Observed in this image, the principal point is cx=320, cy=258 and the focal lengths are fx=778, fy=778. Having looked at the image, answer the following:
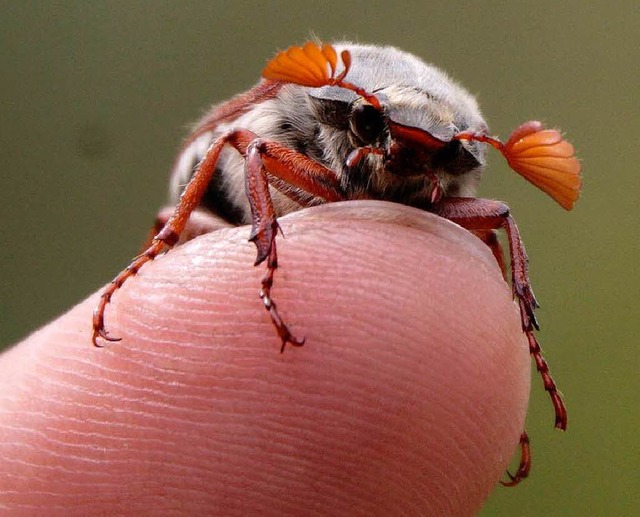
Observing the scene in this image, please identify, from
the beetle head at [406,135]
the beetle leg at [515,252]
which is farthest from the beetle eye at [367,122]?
the beetle leg at [515,252]

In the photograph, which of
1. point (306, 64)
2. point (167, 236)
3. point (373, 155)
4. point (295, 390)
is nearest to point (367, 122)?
point (373, 155)

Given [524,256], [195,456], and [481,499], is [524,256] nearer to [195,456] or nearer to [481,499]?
[481,499]

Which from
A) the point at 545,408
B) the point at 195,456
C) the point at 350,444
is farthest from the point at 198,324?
the point at 545,408

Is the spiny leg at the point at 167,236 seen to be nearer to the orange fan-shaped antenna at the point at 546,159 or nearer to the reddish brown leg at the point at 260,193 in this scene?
the reddish brown leg at the point at 260,193

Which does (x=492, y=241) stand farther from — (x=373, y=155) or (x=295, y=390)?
(x=295, y=390)

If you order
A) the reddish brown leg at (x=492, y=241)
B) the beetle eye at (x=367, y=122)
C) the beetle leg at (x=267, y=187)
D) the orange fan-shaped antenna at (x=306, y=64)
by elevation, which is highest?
the orange fan-shaped antenna at (x=306, y=64)

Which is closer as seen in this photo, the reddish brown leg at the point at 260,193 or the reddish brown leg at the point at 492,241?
the reddish brown leg at the point at 260,193

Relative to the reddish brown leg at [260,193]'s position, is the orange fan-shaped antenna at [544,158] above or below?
above

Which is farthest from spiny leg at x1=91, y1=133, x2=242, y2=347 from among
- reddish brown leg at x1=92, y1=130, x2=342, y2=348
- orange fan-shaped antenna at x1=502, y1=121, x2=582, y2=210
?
orange fan-shaped antenna at x1=502, y1=121, x2=582, y2=210
